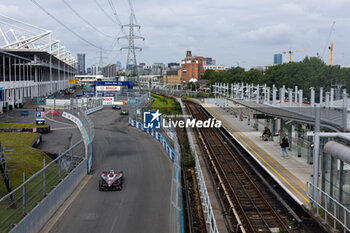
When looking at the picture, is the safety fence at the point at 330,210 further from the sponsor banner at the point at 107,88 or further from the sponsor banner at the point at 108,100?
the sponsor banner at the point at 107,88

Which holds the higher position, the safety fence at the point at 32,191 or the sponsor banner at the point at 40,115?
the sponsor banner at the point at 40,115

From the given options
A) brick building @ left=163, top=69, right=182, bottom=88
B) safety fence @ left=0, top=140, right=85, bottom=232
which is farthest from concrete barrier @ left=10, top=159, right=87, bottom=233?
brick building @ left=163, top=69, right=182, bottom=88

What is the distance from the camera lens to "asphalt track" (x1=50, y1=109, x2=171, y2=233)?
11.3 m

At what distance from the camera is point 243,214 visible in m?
13.0

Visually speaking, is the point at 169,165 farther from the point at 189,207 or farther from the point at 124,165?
the point at 189,207

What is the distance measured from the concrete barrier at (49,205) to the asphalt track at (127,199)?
445 millimetres

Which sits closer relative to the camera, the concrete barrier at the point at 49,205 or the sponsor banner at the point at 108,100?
the concrete barrier at the point at 49,205

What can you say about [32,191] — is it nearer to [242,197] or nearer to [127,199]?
[127,199]

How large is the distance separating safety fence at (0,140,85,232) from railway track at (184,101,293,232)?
6686 millimetres

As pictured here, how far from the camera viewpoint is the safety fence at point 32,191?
369 inches

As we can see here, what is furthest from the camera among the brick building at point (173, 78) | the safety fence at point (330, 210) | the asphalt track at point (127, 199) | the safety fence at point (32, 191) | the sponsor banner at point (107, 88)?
the brick building at point (173, 78)

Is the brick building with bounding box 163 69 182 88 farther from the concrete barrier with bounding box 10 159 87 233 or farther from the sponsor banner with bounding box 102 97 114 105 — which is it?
the concrete barrier with bounding box 10 159 87 233

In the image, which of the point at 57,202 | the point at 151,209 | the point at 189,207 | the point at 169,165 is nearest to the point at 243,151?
the point at 169,165

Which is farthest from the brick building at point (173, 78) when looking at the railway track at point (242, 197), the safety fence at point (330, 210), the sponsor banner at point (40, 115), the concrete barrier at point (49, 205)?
the safety fence at point (330, 210)
